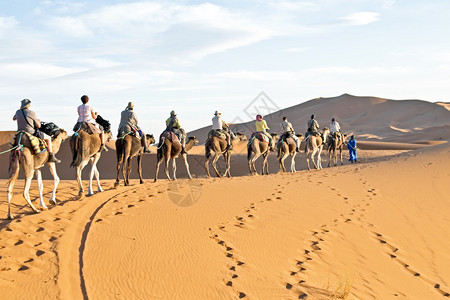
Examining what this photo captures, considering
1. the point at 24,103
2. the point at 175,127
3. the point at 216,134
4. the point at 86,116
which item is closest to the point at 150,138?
the point at 175,127

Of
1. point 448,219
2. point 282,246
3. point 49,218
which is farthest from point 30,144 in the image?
point 448,219

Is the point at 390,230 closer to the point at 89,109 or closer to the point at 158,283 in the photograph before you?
the point at 158,283

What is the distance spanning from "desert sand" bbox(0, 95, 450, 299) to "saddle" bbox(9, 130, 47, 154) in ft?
4.91

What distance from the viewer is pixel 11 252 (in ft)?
25.4

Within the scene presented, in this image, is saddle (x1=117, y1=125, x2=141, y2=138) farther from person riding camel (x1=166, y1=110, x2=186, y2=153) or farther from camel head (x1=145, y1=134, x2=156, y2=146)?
person riding camel (x1=166, y1=110, x2=186, y2=153)

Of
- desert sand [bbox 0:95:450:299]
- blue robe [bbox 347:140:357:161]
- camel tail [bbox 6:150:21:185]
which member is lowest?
desert sand [bbox 0:95:450:299]

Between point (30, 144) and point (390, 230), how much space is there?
8664 millimetres

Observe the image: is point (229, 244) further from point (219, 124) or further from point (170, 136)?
point (219, 124)

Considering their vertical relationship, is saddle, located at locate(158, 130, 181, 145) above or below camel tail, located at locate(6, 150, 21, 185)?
above

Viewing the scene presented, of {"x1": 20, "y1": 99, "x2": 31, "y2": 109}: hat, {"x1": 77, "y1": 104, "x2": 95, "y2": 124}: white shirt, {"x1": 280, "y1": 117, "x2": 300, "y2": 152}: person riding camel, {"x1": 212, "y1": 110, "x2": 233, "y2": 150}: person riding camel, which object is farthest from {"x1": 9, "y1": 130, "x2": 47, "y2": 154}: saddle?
{"x1": 280, "y1": 117, "x2": 300, "y2": 152}: person riding camel

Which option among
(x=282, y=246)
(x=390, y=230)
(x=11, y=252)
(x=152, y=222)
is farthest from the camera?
(x=390, y=230)

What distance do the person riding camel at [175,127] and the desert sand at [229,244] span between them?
342 cm

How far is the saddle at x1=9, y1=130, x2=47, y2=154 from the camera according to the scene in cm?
993

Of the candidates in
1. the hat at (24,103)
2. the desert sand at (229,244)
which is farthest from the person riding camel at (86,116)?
the desert sand at (229,244)
